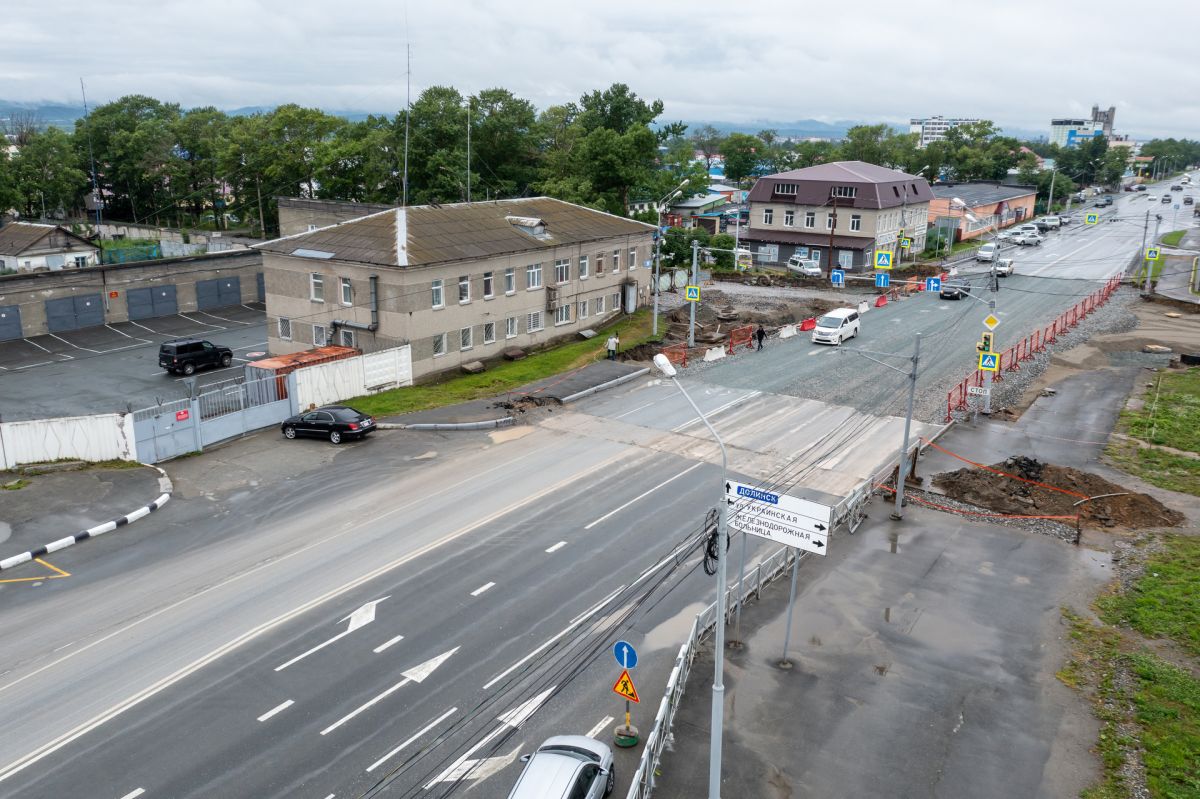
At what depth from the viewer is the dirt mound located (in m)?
26.1

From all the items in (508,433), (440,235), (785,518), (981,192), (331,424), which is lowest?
(508,433)

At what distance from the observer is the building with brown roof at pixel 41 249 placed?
59.1m

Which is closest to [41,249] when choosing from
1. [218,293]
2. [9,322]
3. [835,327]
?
[218,293]

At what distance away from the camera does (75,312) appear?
52562 millimetres

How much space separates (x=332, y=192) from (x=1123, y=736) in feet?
249

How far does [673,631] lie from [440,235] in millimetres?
28553

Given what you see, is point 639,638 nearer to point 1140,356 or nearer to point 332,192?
point 1140,356

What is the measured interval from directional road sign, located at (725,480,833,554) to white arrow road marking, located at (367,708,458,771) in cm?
682

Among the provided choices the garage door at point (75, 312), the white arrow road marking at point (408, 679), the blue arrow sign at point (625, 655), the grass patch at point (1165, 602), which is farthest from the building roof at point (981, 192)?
the blue arrow sign at point (625, 655)

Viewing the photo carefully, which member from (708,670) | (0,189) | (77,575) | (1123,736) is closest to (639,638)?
(708,670)

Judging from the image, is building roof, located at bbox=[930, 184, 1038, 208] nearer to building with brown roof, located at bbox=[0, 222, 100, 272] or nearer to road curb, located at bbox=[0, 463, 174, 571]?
building with brown roof, located at bbox=[0, 222, 100, 272]

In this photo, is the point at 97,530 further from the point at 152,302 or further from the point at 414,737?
the point at 152,302

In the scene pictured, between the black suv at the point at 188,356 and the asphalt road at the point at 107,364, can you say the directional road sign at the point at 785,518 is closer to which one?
the asphalt road at the point at 107,364

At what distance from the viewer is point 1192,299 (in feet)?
199
